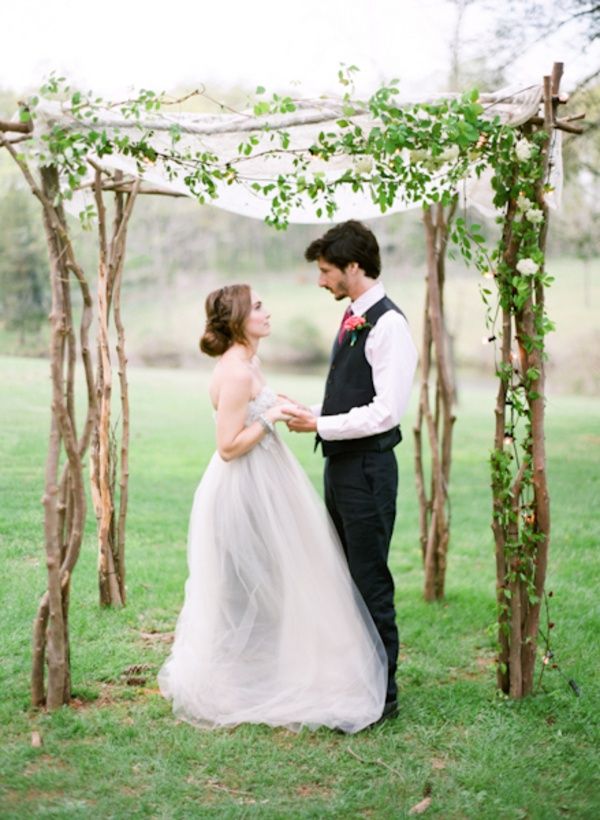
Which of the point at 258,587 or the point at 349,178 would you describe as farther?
the point at 258,587

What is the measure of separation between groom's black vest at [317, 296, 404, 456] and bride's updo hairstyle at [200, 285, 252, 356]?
0.42 meters

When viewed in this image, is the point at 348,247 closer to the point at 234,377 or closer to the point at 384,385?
the point at 384,385

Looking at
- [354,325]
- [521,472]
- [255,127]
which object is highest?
[255,127]

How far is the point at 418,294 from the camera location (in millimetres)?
21219

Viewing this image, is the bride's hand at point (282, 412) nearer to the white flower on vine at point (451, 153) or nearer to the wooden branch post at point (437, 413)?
the white flower on vine at point (451, 153)

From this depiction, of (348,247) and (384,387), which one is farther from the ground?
(348,247)

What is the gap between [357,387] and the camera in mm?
3748

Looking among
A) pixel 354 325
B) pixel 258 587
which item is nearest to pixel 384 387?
pixel 354 325

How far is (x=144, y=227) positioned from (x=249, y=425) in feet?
50.6

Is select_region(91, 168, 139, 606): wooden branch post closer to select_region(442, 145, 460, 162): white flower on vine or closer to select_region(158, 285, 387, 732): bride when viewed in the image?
select_region(158, 285, 387, 732): bride

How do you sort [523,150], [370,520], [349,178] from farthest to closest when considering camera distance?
[370,520]
[349,178]
[523,150]

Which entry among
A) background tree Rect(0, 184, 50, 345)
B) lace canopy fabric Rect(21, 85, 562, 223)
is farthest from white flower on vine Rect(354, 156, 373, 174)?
background tree Rect(0, 184, 50, 345)

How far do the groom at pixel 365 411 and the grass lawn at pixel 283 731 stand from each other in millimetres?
424

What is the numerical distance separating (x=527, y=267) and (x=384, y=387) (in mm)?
696
